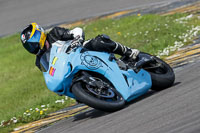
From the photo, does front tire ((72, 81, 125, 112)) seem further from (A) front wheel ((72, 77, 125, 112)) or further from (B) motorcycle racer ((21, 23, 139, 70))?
(B) motorcycle racer ((21, 23, 139, 70))

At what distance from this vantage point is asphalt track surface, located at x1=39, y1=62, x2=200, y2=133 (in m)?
4.50

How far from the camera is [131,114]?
5.66 metres

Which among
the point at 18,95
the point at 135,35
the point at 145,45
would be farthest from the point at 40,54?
the point at 135,35

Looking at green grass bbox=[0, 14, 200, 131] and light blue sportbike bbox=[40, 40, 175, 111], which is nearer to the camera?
light blue sportbike bbox=[40, 40, 175, 111]

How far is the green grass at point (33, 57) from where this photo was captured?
9891mm

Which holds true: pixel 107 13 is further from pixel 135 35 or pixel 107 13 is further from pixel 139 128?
pixel 139 128

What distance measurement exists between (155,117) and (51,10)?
1298 cm

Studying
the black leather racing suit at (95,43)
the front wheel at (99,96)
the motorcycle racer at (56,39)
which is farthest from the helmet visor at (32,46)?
the front wheel at (99,96)

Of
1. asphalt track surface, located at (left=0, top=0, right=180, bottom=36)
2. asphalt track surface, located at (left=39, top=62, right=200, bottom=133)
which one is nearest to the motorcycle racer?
asphalt track surface, located at (left=39, top=62, right=200, bottom=133)

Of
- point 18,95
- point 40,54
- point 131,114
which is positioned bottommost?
point 18,95

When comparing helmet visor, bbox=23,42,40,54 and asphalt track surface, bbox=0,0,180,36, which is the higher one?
helmet visor, bbox=23,42,40,54

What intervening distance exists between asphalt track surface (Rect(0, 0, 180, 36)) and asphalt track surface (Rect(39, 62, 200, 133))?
8737 millimetres

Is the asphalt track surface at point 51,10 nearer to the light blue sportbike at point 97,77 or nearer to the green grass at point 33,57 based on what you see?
the green grass at point 33,57

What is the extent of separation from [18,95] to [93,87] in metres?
4.73
